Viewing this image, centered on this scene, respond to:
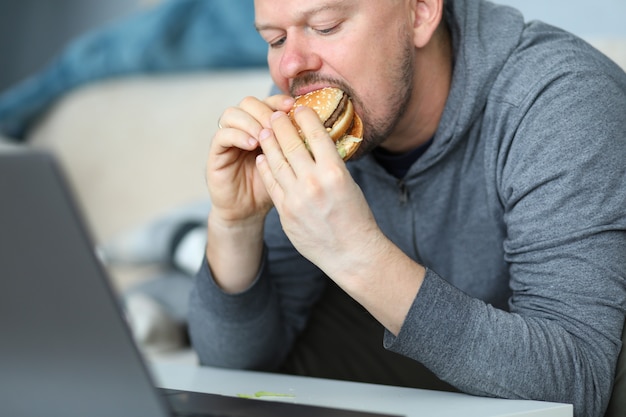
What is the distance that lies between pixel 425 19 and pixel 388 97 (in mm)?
141

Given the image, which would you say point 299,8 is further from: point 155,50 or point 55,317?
point 155,50

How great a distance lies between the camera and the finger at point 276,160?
1033 mm

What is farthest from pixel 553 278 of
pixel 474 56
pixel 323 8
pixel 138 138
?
pixel 138 138

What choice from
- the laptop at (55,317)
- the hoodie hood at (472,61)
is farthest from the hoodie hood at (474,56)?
the laptop at (55,317)

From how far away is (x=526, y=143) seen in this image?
46.0 inches

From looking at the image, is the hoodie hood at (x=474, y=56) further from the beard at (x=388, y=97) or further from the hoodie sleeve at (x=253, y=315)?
the hoodie sleeve at (x=253, y=315)

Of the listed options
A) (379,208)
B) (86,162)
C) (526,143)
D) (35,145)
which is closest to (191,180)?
(86,162)

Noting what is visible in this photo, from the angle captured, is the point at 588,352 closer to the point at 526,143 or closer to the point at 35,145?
the point at 526,143

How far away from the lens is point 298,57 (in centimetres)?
127

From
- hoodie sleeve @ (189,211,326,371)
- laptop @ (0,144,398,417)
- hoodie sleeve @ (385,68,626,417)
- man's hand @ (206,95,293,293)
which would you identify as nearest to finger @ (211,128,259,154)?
man's hand @ (206,95,293,293)

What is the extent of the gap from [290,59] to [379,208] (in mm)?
299

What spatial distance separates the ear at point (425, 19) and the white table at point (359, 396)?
54cm

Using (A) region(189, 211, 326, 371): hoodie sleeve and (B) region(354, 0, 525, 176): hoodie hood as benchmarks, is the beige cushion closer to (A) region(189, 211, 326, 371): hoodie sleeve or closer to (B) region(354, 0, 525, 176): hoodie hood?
(A) region(189, 211, 326, 371): hoodie sleeve

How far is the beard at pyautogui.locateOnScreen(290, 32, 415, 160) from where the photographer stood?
1.30m
